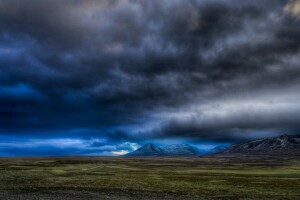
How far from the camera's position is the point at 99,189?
51781 millimetres

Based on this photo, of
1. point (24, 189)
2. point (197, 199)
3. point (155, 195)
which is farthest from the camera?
point (24, 189)

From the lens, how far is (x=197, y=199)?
143 feet

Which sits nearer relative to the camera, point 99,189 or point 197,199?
point 197,199

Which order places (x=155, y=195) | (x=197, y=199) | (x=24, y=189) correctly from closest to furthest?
1. (x=197, y=199)
2. (x=155, y=195)
3. (x=24, y=189)

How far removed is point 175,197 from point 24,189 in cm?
2381

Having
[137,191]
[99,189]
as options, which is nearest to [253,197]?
[137,191]

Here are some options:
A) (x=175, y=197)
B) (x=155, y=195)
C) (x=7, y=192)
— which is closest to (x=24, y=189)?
(x=7, y=192)

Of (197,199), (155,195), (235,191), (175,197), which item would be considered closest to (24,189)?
(155,195)

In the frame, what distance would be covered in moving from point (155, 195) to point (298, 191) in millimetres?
23926

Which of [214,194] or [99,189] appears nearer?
[214,194]

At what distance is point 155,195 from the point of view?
46.5 m

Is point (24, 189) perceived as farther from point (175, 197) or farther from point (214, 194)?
point (214, 194)

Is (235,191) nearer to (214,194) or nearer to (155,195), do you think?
(214,194)

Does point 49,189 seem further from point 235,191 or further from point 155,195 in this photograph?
point 235,191
